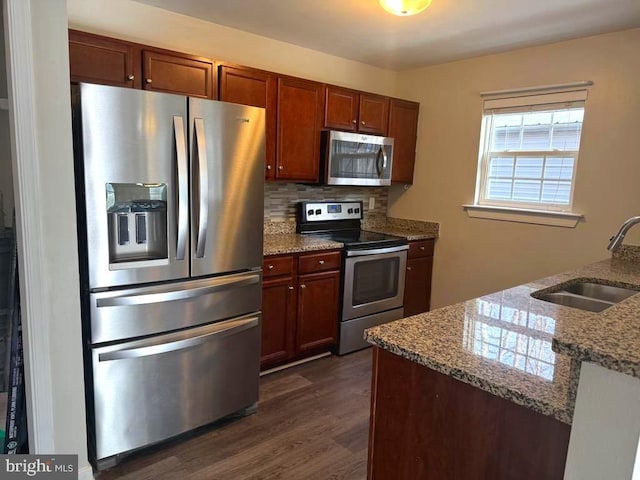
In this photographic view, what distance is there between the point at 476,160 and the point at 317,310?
184 centimetres

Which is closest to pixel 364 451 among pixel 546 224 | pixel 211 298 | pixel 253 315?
pixel 253 315

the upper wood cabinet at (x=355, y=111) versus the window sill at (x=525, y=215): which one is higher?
the upper wood cabinet at (x=355, y=111)

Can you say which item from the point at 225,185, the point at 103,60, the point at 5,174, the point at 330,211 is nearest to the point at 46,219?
the point at 5,174

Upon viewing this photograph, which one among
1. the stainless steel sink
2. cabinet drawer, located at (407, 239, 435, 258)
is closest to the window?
cabinet drawer, located at (407, 239, 435, 258)

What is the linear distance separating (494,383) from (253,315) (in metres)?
1.62

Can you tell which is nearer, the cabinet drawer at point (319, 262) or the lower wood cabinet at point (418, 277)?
the cabinet drawer at point (319, 262)

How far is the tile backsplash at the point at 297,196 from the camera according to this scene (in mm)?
3473

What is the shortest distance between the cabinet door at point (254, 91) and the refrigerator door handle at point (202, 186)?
0.81 meters

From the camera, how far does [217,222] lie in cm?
219

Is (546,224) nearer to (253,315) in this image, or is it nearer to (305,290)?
(305,290)

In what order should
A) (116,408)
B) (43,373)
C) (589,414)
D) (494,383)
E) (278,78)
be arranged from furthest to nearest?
(278,78) → (116,408) → (43,373) → (494,383) → (589,414)

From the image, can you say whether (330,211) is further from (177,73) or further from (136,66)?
(136,66)

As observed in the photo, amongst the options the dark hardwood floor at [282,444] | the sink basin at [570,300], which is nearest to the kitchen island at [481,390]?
the sink basin at [570,300]

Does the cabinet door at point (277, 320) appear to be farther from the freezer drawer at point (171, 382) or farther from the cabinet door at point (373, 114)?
the cabinet door at point (373, 114)
